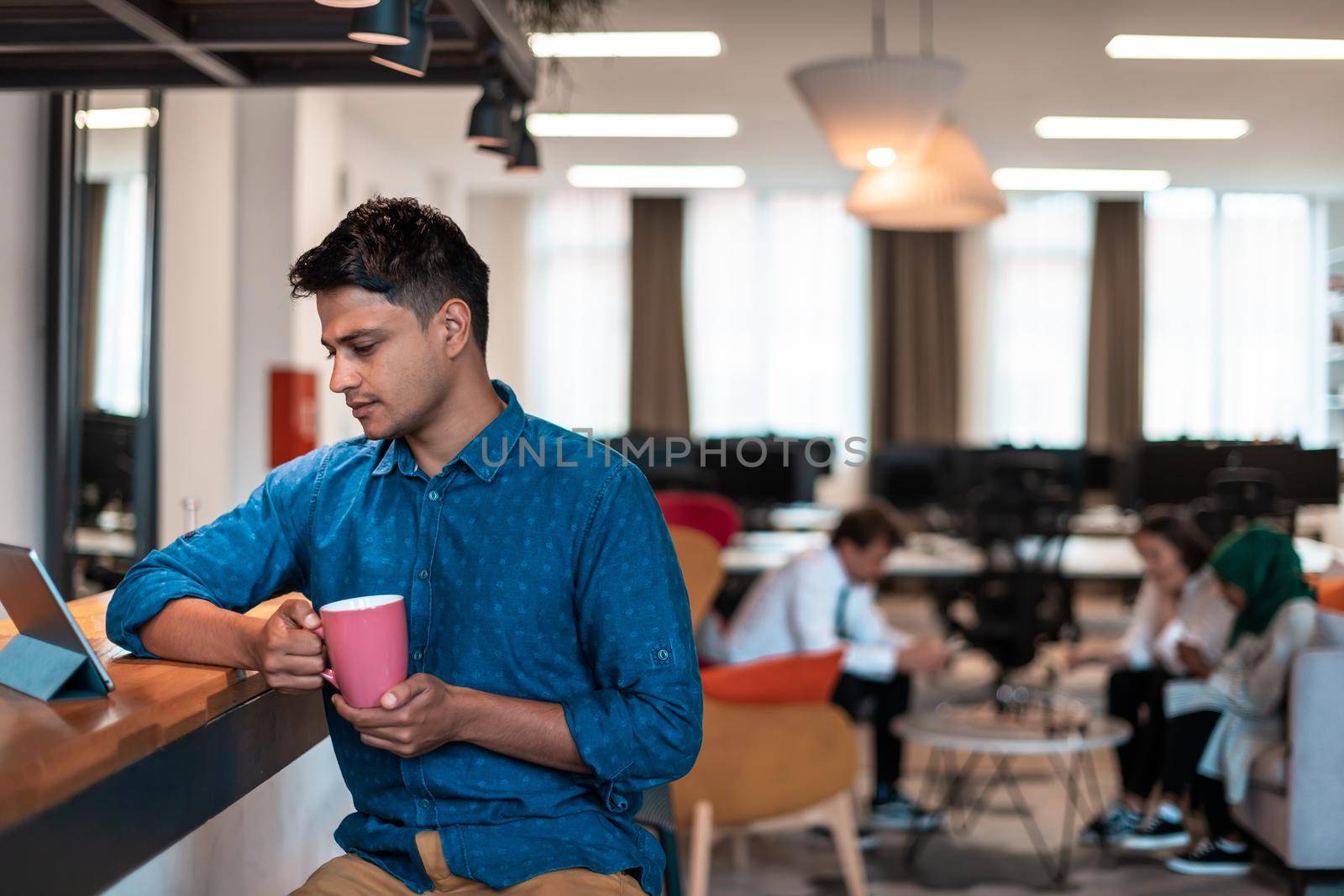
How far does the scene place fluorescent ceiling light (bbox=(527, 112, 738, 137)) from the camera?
778 cm

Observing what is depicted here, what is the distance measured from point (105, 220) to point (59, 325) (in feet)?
1.48

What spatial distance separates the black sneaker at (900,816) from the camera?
14.7 ft

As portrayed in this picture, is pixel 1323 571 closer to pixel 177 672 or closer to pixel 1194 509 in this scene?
pixel 1194 509

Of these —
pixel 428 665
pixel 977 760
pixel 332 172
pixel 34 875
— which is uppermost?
pixel 332 172

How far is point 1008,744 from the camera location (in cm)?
373

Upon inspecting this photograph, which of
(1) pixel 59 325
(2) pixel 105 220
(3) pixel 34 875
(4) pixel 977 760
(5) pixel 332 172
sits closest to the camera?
(3) pixel 34 875

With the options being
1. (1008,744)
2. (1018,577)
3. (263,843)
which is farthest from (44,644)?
(1018,577)

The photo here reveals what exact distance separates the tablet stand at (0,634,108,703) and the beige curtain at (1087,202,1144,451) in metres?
9.87

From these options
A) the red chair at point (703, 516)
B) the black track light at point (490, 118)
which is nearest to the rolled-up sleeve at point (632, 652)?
the black track light at point (490, 118)

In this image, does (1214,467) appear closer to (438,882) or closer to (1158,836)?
(1158,836)

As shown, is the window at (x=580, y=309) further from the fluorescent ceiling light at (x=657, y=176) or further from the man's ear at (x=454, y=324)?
the man's ear at (x=454, y=324)

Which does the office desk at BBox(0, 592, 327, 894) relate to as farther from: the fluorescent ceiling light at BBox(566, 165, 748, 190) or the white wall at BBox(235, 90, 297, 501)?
the fluorescent ceiling light at BBox(566, 165, 748, 190)

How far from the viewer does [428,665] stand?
154cm

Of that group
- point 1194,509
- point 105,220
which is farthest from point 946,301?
point 105,220
